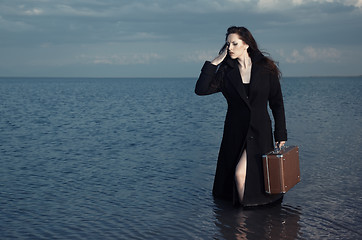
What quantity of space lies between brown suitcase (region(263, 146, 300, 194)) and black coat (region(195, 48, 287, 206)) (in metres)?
0.19

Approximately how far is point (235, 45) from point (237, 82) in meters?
0.42

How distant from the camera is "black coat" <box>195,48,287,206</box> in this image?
607 centimetres

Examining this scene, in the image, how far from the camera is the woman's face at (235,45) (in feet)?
19.6

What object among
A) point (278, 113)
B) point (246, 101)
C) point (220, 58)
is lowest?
point (278, 113)

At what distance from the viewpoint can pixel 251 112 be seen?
19.9ft

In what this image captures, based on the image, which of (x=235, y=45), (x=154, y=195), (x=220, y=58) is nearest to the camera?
(x=235, y=45)

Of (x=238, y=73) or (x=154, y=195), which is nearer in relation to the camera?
(x=238, y=73)

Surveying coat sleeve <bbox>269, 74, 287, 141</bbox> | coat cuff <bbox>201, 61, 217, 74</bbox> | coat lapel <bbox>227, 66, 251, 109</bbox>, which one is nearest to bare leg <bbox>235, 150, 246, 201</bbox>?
coat sleeve <bbox>269, 74, 287, 141</bbox>

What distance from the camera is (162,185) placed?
8070 millimetres

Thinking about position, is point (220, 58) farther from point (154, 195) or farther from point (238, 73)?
point (154, 195)

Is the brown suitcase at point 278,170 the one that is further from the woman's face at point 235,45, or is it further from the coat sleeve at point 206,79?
the woman's face at point 235,45

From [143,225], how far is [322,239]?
1.88 metres

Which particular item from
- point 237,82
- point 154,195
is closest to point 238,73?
point 237,82

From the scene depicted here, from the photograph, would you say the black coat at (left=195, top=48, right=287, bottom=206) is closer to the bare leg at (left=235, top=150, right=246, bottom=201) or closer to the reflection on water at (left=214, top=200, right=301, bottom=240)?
the bare leg at (left=235, top=150, right=246, bottom=201)
